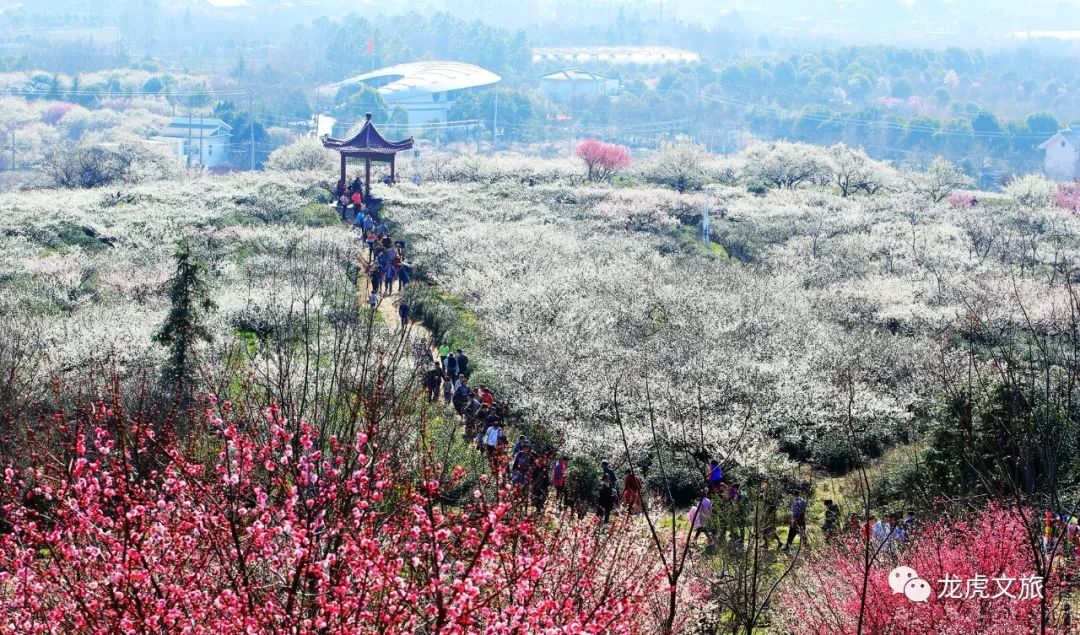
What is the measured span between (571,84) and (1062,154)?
224 feet

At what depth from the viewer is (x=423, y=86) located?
435 ft

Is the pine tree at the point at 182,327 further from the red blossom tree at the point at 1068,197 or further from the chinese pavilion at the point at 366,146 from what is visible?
the red blossom tree at the point at 1068,197

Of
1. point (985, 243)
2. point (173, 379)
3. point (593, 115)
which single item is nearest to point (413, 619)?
point (173, 379)

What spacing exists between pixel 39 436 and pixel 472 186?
140 feet

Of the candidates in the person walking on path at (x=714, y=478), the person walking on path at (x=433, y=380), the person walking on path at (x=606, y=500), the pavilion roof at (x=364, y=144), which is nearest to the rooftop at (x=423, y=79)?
the pavilion roof at (x=364, y=144)

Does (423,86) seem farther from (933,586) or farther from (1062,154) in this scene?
(933,586)

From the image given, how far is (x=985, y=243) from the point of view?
149 ft

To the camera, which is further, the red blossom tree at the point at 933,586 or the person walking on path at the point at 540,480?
the person walking on path at the point at 540,480

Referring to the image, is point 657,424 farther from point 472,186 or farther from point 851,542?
point 472,186

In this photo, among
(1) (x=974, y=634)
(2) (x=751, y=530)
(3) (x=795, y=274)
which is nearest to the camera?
(1) (x=974, y=634)

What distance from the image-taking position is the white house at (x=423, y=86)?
132m

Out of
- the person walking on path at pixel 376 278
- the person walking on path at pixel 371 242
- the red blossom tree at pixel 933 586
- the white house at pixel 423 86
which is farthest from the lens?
the white house at pixel 423 86

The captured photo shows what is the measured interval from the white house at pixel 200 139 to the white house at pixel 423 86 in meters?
A: 23.7

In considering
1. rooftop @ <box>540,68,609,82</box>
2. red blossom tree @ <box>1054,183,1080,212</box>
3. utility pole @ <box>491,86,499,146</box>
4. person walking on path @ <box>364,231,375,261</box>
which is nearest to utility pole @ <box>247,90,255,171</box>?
utility pole @ <box>491,86,499,146</box>
